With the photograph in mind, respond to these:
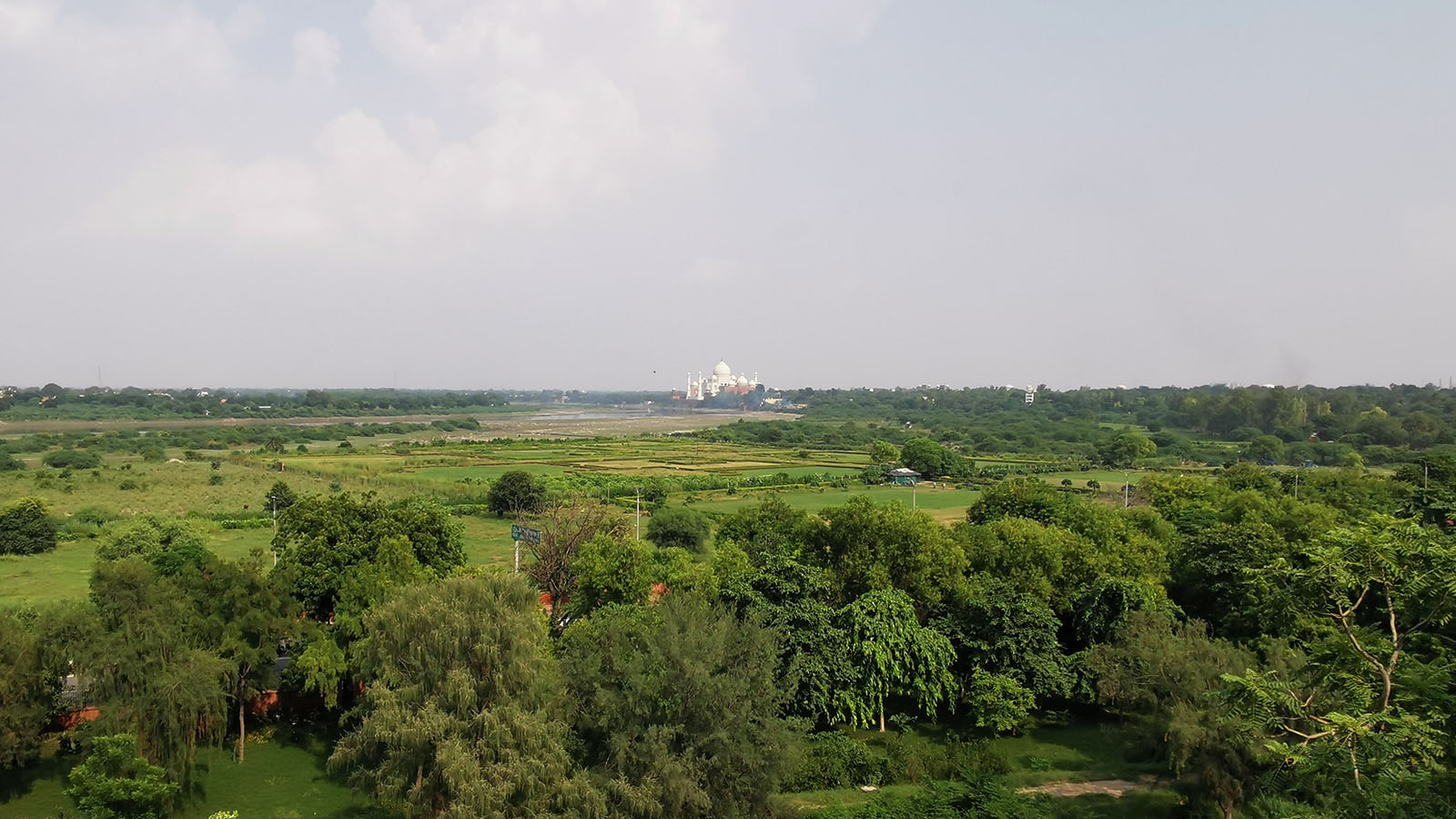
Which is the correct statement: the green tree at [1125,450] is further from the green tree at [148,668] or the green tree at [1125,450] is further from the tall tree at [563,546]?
the green tree at [148,668]

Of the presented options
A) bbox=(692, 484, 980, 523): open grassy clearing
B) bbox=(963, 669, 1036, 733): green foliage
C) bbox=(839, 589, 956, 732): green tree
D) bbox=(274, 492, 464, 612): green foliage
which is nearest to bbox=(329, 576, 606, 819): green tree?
bbox=(274, 492, 464, 612): green foliage

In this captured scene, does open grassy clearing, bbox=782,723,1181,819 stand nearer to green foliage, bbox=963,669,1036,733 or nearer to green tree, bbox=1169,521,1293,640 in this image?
green foliage, bbox=963,669,1036,733

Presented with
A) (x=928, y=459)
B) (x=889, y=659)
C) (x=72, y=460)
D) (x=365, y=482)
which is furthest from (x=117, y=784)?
(x=72, y=460)

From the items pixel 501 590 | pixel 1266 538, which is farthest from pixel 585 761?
pixel 1266 538

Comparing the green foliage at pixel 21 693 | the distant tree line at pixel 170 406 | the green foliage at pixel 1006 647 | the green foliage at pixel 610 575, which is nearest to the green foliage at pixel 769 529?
the green foliage at pixel 610 575

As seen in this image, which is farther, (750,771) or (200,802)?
(200,802)

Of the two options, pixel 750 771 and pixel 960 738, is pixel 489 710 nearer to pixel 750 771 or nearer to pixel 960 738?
pixel 750 771
